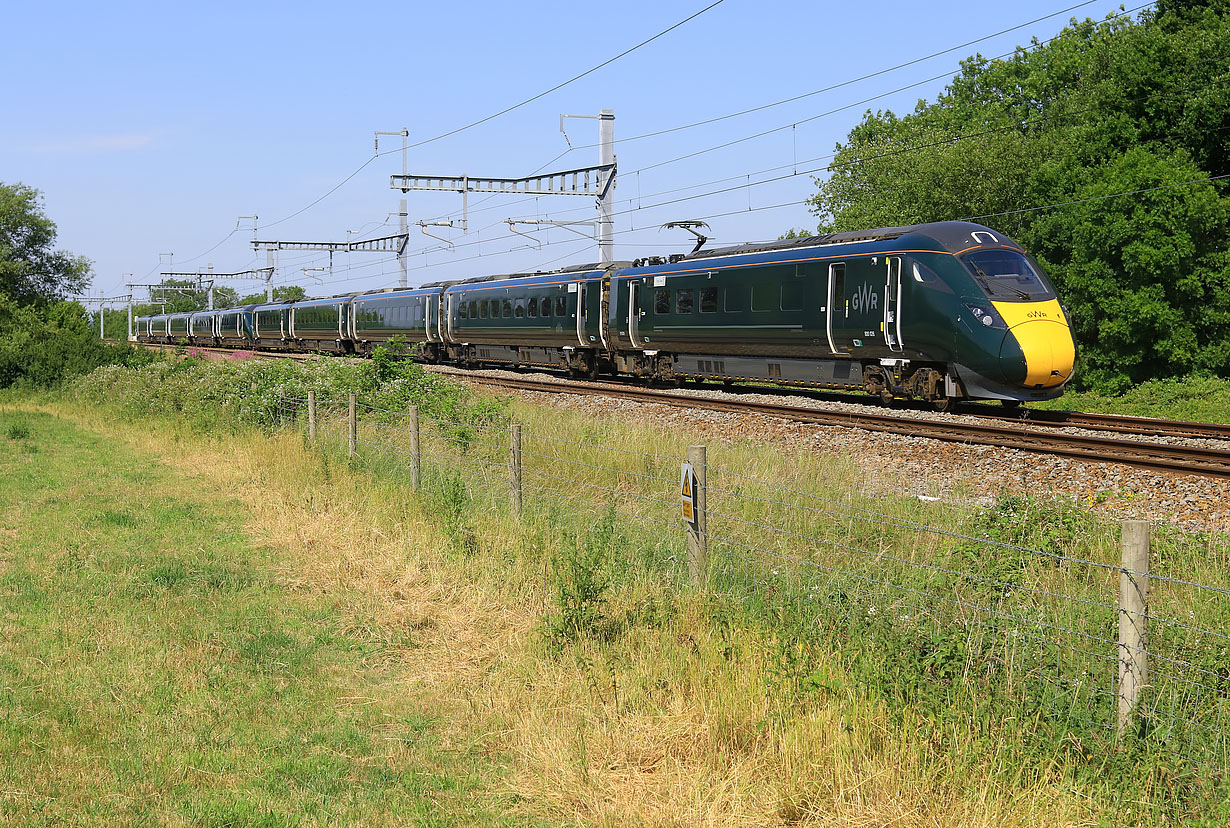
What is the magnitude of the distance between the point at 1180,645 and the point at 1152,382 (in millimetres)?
29049

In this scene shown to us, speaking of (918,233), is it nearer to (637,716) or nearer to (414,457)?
(414,457)

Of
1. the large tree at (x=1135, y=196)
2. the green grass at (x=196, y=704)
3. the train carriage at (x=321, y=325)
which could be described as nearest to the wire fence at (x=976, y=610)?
the green grass at (x=196, y=704)

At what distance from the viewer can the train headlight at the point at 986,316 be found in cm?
1689

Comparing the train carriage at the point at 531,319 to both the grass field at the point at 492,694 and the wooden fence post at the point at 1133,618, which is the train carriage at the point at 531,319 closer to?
the grass field at the point at 492,694

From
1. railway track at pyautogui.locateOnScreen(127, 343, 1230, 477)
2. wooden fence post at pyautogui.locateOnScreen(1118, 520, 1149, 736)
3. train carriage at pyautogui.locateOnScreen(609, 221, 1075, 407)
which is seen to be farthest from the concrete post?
train carriage at pyautogui.locateOnScreen(609, 221, 1075, 407)

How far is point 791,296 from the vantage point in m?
21.1

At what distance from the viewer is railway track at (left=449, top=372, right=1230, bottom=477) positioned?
12.8m

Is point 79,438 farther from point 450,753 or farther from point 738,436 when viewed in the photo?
point 450,753

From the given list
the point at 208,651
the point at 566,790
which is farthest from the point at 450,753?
the point at 208,651

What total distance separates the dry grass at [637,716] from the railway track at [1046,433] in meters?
7.78

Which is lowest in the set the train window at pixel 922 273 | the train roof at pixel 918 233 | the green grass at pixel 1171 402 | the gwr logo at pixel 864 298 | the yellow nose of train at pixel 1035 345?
the green grass at pixel 1171 402

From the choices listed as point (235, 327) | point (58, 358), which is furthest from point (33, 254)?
point (58, 358)

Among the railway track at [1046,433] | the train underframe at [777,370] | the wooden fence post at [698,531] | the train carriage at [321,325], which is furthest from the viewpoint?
the train carriage at [321,325]

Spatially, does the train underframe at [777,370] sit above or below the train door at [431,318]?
below
